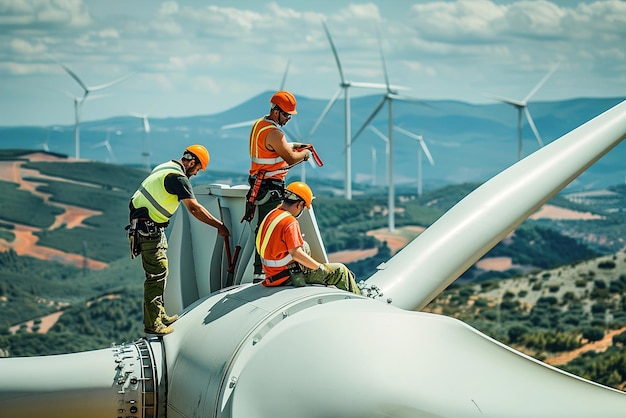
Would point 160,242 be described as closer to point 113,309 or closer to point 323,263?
point 323,263

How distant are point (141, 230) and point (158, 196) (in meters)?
0.54

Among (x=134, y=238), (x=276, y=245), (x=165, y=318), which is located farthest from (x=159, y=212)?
(x=276, y=245)

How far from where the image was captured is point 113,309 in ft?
498

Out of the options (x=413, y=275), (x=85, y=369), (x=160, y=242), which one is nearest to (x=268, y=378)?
(x=85, y=369)

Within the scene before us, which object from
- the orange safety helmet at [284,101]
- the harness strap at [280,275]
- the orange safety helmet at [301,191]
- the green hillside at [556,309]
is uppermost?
the orange safety helmet at [284,101]

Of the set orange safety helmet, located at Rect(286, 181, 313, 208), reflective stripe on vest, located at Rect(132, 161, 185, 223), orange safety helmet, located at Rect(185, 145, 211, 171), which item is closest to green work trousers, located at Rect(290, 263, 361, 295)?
orange safety helmet, located at Rect(286, 181, 313, 208)

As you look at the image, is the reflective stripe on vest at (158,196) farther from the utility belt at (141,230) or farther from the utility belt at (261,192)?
the utility belt at (261,192)

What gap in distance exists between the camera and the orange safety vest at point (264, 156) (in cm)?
1672

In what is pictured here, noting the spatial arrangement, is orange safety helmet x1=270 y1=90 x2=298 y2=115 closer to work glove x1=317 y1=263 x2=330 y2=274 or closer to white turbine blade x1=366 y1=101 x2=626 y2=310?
white turbine blade x1=366 y1=101 x2=626 y2=310

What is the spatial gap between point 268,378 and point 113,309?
14290 centimetres

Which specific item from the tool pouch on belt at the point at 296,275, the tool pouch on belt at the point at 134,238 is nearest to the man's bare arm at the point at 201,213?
the tool pouch on belt at the point at 134,238

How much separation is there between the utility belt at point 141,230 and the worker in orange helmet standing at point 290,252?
1882mm

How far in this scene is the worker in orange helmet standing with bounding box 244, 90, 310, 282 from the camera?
16391 millimetres

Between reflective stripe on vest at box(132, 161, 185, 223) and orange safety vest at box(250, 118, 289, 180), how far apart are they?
59.2 inches
